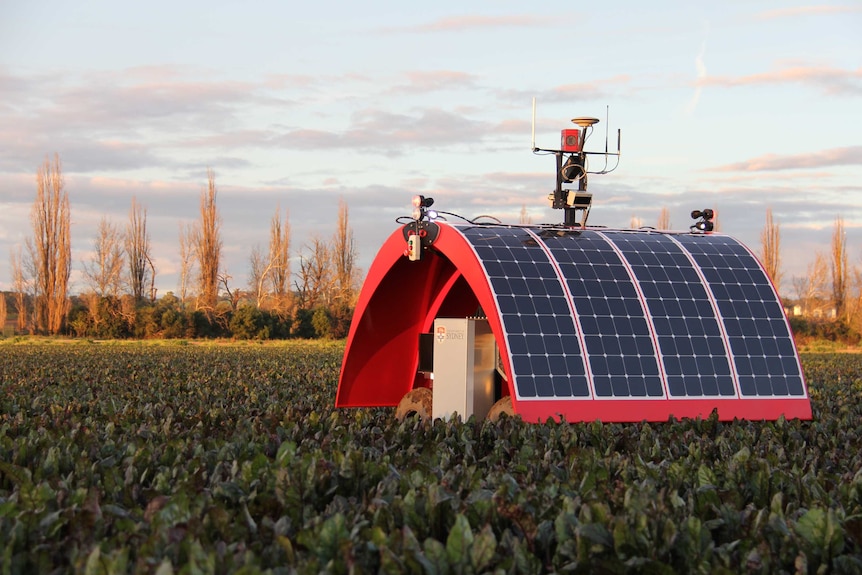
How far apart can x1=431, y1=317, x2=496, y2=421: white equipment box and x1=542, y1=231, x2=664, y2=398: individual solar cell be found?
1.20 meters

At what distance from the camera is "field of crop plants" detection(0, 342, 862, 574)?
16.3ft

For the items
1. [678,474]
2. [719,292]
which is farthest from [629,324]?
[678,474]

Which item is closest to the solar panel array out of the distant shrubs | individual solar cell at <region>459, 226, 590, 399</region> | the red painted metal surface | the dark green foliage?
individual solar cell at <region>459, 226, 590, 399</region>

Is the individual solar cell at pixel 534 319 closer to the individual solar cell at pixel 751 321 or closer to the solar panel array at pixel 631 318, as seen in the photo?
the solar panel array at pixel 631 318

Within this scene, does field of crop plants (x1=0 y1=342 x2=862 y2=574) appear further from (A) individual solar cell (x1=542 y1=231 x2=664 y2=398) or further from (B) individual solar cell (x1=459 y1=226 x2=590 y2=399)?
(A) individual solar cell (x1=542 y1=231 x2=664 y2=398)

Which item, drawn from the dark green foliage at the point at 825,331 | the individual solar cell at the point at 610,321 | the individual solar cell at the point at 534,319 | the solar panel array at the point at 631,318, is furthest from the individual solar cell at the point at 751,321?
the dark green foliage at the point at 825,331

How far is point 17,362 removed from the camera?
103 ft

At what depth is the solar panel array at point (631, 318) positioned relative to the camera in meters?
11.0

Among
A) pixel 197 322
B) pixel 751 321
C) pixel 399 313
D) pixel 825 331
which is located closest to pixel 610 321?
pixel 751 321

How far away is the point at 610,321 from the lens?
11.6 meters

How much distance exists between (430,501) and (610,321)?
6.26 m

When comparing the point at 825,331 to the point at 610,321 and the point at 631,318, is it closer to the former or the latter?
the point at 631,318

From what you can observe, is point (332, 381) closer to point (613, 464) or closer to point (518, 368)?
point (518, 368)

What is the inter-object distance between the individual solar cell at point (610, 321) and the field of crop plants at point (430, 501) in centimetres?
110
